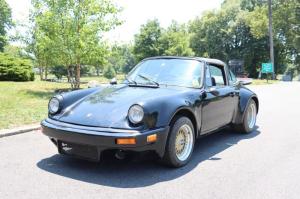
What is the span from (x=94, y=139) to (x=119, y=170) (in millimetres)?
626

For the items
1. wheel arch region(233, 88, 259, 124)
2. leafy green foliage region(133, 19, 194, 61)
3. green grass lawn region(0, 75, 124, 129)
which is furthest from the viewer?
leafy green foliage region(133, 19, 194, 61)

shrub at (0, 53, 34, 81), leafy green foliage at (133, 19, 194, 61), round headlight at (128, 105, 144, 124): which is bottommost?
round headlight at (128, 105, 144, 124)

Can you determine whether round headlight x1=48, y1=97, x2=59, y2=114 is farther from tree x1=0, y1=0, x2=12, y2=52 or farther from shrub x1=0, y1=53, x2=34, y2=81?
tree x1=0, y1=0, x2=12, y2=52

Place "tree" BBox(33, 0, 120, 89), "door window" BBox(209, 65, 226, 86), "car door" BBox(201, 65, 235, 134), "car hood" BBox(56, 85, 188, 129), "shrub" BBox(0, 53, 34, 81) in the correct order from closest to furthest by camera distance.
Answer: "car hood" BBox(56, 85, 188, 129), "car door" BBox(201, 65, 235, 134), "door window" BBox(209, 65, 226, 86), "tree" BBox(33, 0, 120, 89), "shrub" BBox(0, 53, 34, 81)

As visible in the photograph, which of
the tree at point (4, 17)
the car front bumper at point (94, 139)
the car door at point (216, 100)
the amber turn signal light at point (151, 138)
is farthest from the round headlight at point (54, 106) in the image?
the tree at point (4, 17)

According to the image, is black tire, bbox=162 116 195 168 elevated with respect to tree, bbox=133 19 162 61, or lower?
lower

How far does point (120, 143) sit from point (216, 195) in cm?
113

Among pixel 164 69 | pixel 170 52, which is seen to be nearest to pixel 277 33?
pixel 170 52

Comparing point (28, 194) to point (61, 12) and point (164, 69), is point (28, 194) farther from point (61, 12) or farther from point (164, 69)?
point (61, 12)

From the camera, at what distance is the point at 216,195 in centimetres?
369

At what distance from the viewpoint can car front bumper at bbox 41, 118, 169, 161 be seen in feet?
13.1

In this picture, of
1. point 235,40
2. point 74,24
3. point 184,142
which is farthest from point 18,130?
point 235,40

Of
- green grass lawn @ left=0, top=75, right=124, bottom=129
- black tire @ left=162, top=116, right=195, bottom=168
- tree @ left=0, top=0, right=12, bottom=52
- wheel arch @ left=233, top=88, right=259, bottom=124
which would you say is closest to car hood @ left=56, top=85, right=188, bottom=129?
black tire @ left=162, top=116, right=195, bottom=168

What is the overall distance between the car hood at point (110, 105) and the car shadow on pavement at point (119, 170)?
0.56 meters
